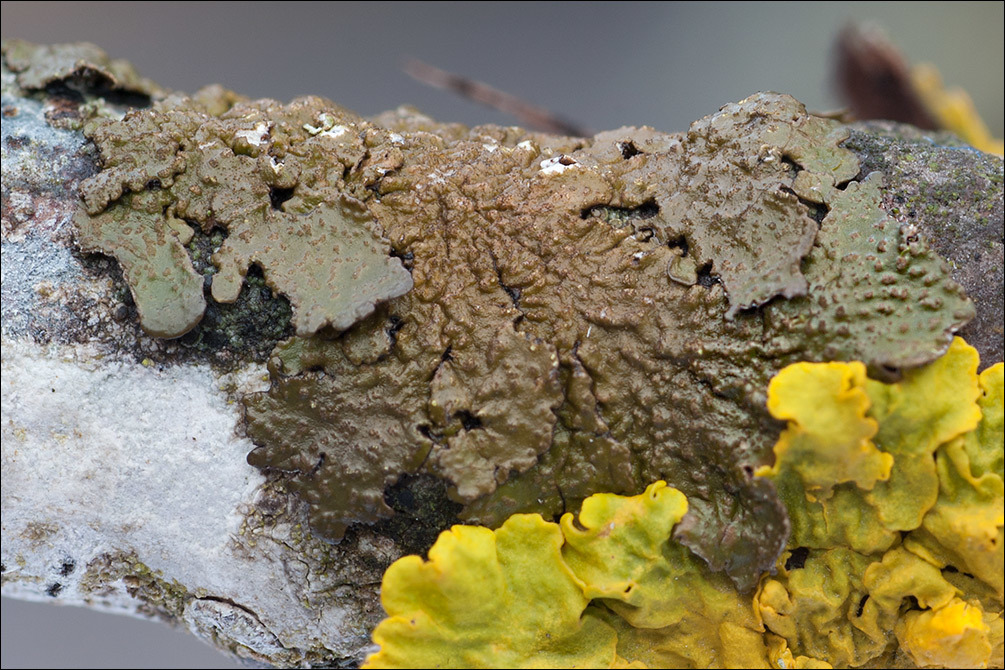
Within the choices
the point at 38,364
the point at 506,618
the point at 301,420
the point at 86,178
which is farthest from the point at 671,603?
the point at 86,178

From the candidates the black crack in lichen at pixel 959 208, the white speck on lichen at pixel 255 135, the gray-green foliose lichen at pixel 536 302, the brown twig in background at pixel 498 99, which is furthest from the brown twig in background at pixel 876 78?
the white speck on lichen at pixel 255 135

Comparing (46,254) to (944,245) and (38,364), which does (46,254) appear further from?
(944,245)

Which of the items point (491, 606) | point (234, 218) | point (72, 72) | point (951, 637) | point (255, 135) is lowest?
point (951, 637)

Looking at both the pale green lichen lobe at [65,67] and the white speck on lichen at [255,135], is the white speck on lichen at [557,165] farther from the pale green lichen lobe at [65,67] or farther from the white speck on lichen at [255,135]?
the pale green lichen lobe at [65,67]

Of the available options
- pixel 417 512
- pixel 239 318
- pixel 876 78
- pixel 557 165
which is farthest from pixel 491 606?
pixel 876 78

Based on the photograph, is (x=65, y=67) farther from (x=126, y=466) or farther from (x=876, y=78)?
(x=876, y=78)

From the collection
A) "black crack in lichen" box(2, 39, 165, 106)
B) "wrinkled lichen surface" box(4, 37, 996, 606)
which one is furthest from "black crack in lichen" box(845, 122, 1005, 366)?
"black crack in lichen" box(2, 39, 165, 106)

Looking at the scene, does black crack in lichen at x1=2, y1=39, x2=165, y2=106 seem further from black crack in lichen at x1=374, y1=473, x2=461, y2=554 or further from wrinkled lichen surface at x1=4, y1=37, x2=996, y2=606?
black crack in lichen at x1=374, y1=473, x2=461, y2=554
